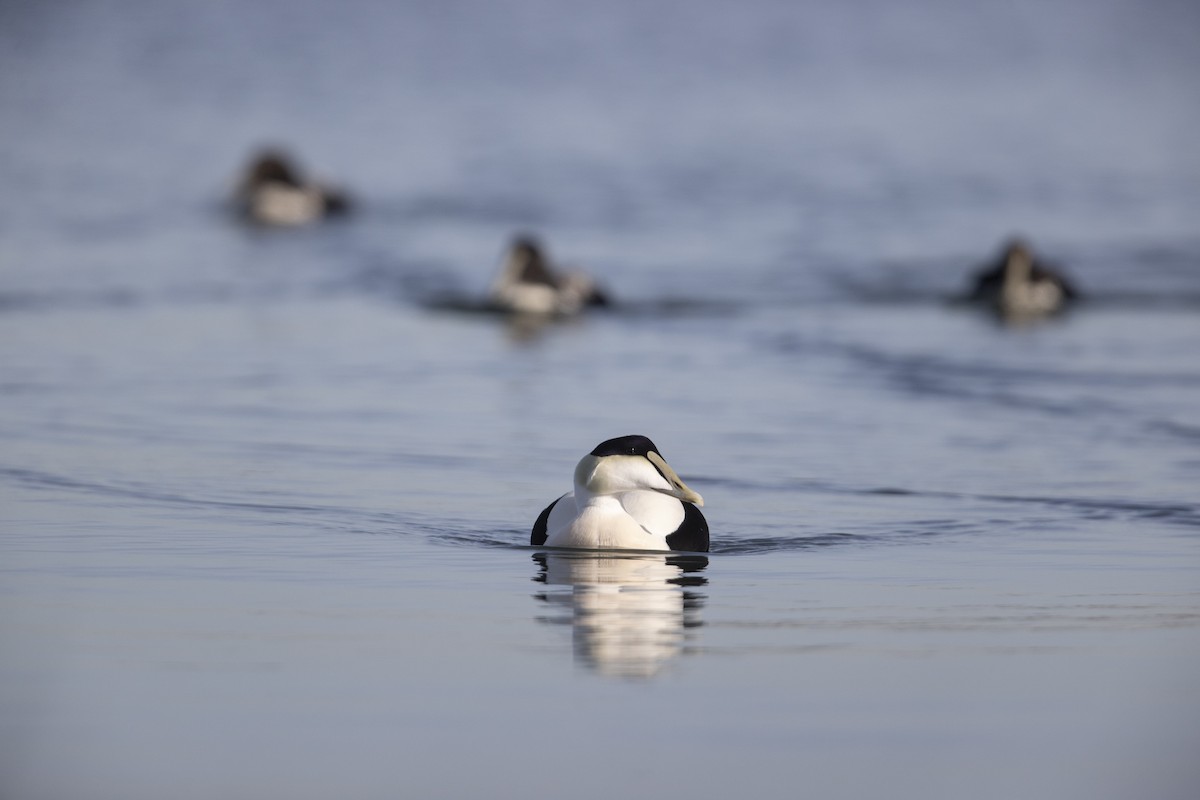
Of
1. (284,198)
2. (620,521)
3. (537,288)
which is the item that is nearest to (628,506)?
(620,521)

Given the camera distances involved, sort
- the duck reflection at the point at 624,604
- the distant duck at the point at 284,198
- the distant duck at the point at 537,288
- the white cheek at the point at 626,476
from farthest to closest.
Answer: the distant duck at the point at 284,198, the distant duck at the point at 537,288, the white cheek at the point at 626,476, the duck reflection at the point at 624,604

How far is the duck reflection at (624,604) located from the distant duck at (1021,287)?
14.4m

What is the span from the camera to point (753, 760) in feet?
21.5

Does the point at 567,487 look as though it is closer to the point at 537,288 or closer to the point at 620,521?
the point at 620,521

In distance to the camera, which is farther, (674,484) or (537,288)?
(537,288)

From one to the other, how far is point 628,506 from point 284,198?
2509 centimetres

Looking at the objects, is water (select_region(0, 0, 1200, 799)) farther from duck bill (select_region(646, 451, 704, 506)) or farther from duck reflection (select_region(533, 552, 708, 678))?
duck bill (select_region(646, 451, 704, 506))

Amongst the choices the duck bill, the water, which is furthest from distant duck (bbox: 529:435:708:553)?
the water

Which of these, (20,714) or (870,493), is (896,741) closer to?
(20,714)

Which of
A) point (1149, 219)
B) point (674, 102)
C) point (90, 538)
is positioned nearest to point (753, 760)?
point (90, 538)

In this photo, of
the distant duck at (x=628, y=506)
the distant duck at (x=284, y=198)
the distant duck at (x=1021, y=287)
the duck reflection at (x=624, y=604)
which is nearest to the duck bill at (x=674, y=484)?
the distant duck at (x=628, y=506)

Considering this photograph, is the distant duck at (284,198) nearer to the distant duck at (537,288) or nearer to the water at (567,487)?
the water at (567,487)

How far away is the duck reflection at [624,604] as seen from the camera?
787 centimetres

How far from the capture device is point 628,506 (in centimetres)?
1005
